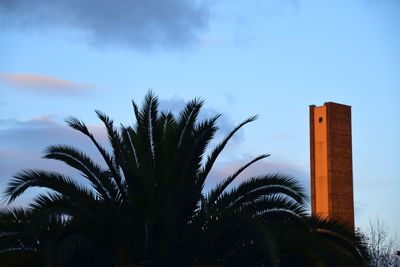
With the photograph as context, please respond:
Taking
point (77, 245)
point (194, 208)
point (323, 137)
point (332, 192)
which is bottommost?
point (77, 245)

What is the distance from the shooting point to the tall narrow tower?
35781mm

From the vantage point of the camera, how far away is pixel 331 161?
117ft

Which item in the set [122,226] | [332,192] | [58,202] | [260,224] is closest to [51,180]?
[58,202]

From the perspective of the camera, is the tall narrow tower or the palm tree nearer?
the palm tree

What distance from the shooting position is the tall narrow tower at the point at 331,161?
35.8m

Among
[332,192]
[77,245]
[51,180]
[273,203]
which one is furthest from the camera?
[332,192]

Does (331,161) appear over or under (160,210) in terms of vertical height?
over

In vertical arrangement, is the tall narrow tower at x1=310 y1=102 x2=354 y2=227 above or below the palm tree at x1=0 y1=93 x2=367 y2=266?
above

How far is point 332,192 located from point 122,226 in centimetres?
1964

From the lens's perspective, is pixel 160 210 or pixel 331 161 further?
pixel 331 161

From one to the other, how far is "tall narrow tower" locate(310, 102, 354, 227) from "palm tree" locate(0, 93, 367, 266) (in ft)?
57.4

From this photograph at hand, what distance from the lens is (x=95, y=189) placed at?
57.1ft

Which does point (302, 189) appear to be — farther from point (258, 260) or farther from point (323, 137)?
point (323, 137)

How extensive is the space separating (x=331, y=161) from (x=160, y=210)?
19.7 meters
